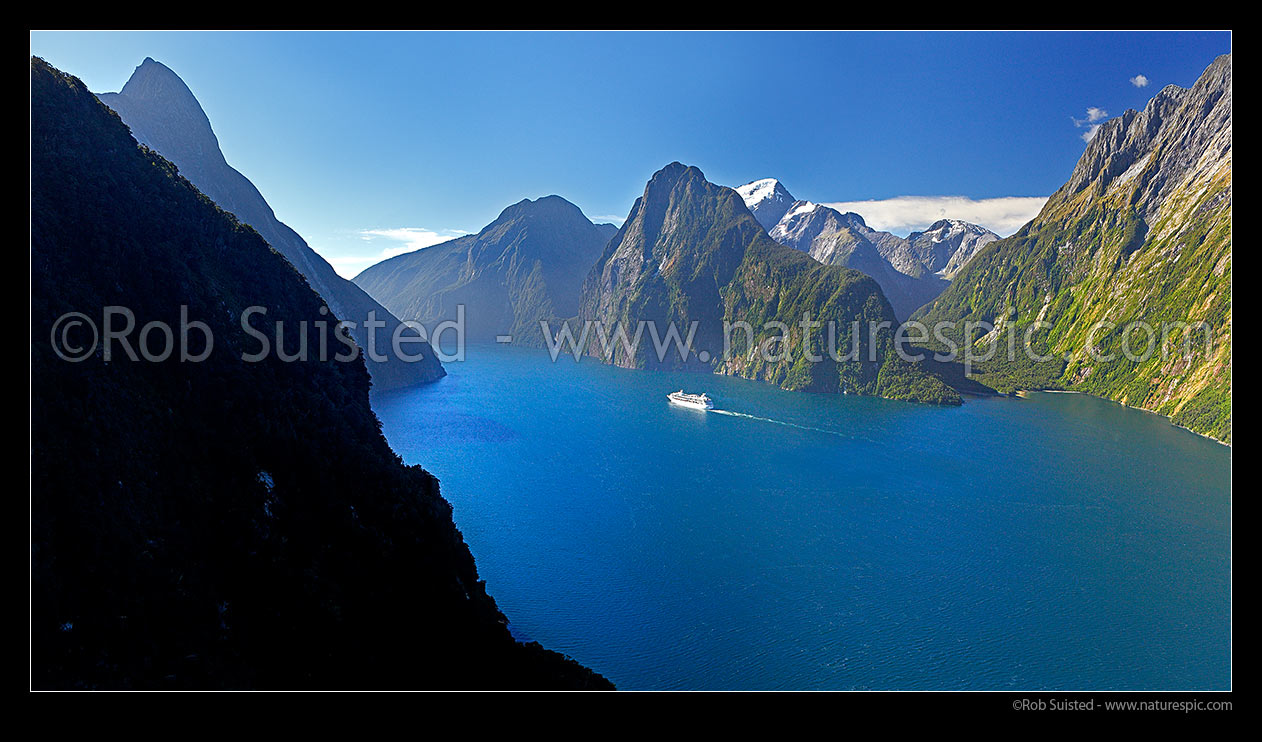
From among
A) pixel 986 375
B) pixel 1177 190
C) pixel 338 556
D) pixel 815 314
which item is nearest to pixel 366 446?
pixel 338 556

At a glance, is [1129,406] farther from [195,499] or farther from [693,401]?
[195,499]

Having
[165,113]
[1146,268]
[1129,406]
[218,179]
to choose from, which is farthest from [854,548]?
[165,113]

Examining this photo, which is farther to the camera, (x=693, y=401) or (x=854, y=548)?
(x=693, y=401)

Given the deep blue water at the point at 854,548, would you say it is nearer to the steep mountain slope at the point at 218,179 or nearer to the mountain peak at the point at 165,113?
the steep mountain slope at the point at 218,179

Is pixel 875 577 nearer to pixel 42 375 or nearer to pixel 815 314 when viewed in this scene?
pixel 42 375

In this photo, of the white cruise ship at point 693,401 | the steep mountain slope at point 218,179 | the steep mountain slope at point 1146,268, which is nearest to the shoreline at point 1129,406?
the steep mountain slope at point 1146,268

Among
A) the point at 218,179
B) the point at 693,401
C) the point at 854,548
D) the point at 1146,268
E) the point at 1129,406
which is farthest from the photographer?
the point at 218,179

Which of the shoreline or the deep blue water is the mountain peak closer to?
the deep blue water
